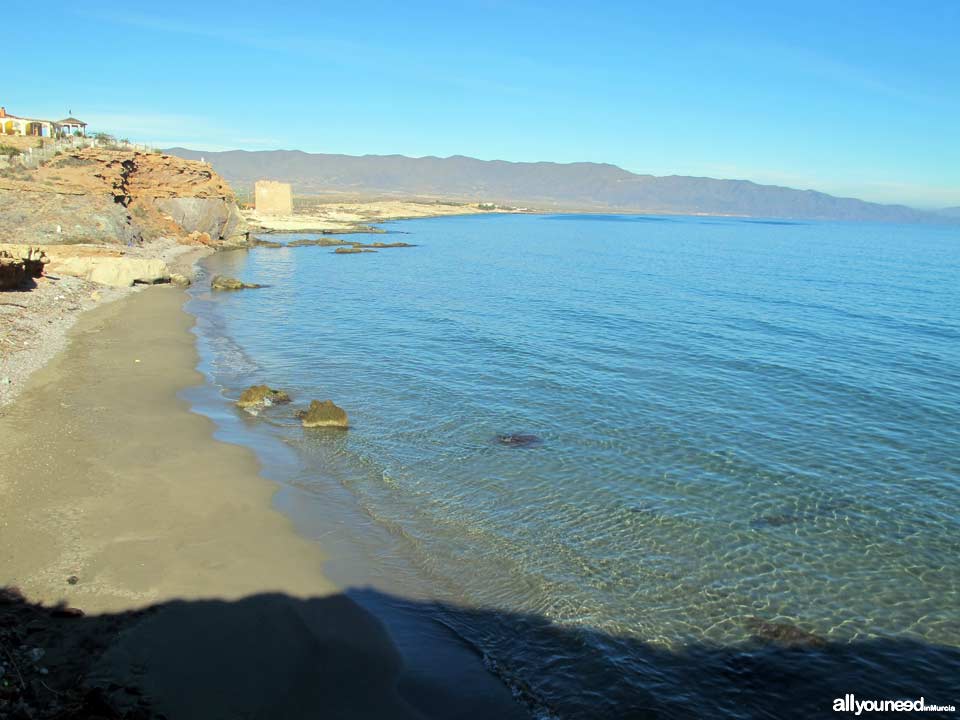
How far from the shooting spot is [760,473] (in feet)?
42.8

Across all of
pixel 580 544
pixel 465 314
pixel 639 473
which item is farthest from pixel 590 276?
pixel 580 544

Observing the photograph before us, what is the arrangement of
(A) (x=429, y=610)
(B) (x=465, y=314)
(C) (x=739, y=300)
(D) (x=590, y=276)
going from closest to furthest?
1. (A) (x=429, y=610)
2. (B) (x=465, y=314)
3. (C) (x=739, y=300)
4. (D) (x=590, y=276)

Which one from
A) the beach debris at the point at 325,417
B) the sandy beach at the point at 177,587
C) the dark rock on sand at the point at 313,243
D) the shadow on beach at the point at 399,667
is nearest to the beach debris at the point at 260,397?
the beach debris at the point at 325,417

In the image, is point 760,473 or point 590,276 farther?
point 590,276

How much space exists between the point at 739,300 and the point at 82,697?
3502 cm

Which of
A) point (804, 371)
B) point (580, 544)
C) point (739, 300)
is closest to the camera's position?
point (580, 544)

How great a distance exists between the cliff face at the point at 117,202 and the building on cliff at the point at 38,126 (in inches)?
658

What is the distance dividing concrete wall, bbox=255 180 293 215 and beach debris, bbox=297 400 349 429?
8524 cm

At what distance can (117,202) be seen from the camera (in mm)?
43406

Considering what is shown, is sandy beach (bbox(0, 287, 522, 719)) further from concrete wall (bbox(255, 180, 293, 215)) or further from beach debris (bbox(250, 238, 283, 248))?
concrete wall (bbox(255, 180, 293, 215))

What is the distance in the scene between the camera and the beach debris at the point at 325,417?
15195 millimetres

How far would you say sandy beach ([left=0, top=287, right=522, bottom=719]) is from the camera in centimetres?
663

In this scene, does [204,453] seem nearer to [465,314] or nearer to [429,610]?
[429,610]

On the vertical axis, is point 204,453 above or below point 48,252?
below
